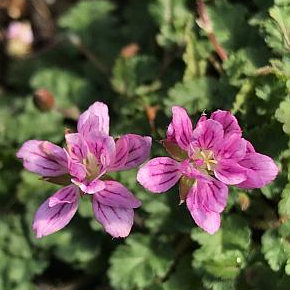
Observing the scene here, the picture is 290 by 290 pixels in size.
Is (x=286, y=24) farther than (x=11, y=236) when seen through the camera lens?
No

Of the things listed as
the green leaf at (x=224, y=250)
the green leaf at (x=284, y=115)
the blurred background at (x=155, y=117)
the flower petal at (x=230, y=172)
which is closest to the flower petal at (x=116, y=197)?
the flower petal at (x=230, y=172)

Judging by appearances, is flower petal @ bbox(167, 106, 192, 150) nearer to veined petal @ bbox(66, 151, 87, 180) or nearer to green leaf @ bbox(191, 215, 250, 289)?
veined petal @ bbox(66, 151, 87, 180)

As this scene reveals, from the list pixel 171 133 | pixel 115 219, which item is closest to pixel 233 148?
pixel 171 133

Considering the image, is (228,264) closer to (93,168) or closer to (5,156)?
(93,168)

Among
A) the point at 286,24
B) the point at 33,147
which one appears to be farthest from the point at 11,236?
the point at 286,24

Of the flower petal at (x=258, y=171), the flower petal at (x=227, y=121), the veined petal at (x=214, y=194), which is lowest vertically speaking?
the veined petal at (x=214, y=194)

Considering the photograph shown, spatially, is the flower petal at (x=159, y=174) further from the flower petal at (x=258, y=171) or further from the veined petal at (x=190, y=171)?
the flower petal at (x=258, y=171)
